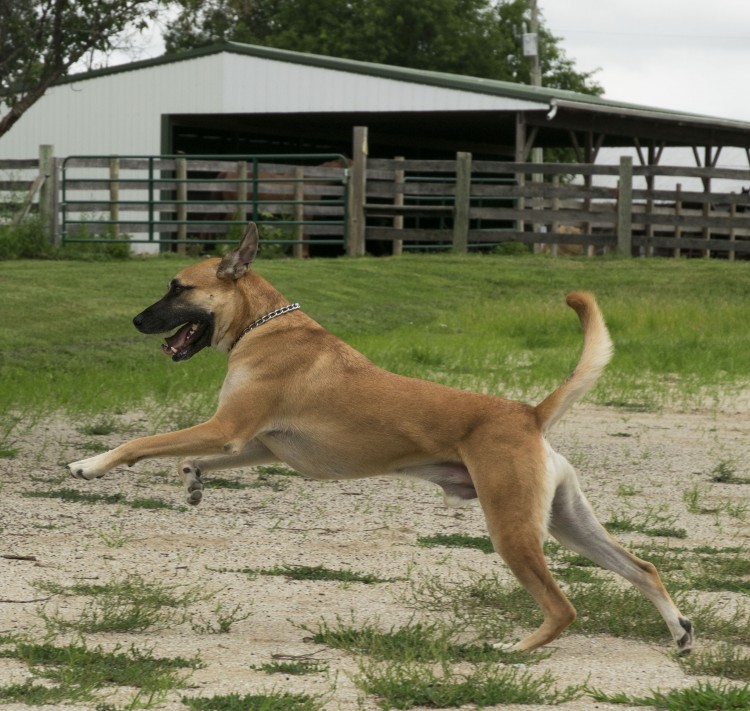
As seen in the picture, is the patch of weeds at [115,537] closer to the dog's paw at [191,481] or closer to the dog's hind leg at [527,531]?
the dog's paw at [191,481]

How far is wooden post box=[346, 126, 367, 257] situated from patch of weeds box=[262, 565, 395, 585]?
1826 cm

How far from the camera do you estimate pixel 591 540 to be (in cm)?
533

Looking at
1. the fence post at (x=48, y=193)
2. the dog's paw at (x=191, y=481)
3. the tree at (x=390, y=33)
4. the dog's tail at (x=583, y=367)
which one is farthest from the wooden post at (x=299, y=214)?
the tree at (x=390, y=33)

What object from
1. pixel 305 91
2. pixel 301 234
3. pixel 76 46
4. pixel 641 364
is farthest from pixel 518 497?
pixel 305 91

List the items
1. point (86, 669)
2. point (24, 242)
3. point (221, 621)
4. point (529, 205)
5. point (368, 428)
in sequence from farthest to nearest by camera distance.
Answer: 1. point (529, 205)
2. point (24, 242)
3. point (368, 428)
4. point (221, 621)
5. point (86, 669)

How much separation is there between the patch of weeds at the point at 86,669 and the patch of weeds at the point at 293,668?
235 mm

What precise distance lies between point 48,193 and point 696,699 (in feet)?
66.7

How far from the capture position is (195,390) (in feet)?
A: 36.8

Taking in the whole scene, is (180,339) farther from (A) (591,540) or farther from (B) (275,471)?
(B) (275,471)

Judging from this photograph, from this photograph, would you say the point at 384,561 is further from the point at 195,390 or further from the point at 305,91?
the point at 305,91

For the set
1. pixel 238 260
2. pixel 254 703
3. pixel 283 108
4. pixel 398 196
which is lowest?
pixel 254 703

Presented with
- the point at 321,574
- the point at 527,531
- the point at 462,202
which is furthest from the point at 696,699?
the point at 462,202

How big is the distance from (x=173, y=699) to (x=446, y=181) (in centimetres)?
2198

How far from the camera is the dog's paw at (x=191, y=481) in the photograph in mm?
5926
